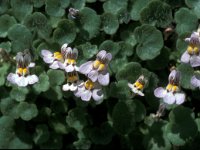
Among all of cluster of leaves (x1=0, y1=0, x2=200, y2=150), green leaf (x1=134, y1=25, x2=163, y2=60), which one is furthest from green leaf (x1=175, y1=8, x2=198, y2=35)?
green leaf (x1=134, y1=25, x2=163, y2=60)

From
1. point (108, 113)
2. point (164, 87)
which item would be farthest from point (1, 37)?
point (164, 87)

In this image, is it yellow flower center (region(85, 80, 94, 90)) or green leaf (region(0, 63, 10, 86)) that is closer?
yellow flower center (region(85, 80, 94, 90))

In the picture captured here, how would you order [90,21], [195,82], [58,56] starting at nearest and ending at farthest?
[195,82], [58,56], [90,21]

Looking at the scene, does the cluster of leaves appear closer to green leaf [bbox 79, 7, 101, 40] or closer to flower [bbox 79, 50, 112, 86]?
green leaf [bbox 79, 7, 101, 40]

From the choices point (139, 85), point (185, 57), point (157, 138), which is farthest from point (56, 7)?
point (157, 138)

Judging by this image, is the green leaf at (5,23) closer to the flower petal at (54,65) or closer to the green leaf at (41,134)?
the flower petal at (54,65)

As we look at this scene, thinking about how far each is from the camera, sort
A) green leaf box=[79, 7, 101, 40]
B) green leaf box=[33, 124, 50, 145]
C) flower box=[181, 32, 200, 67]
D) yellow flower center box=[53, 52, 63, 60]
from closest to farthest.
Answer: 1. flower box=[181, 32, 200, 67]
2. yellow flower center box=[53, 52, 63, 60]
3. green leaf box=[79, 7, 101, 40]
4. green leaf box=[33, 124, 50, 145]

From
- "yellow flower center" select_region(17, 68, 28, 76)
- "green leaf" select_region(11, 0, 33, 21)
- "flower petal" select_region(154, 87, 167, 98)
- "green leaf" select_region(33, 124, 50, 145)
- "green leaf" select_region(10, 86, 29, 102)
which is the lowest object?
"green leaf" select_region(33, 124, 50, 145)

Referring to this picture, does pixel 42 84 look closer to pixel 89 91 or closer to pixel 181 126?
pixel 89 91

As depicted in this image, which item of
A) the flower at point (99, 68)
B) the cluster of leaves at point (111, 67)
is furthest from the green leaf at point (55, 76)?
the flower at point (99, 68)
